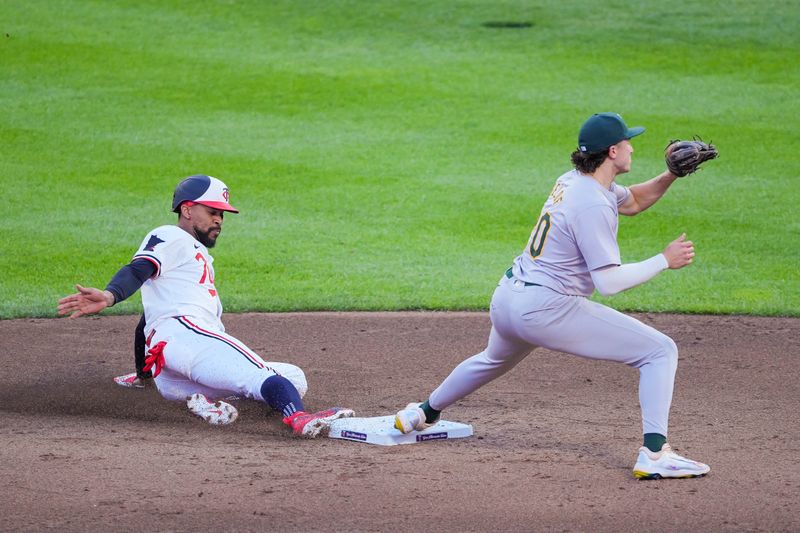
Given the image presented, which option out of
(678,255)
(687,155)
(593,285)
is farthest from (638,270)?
(687,155)

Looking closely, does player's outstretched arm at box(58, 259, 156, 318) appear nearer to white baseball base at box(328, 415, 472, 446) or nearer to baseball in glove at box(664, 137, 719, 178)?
white baseball base at box(328, 415, 472, 446)

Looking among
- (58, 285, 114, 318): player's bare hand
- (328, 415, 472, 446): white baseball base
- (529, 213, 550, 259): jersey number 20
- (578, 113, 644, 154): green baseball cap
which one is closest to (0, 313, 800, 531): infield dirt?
(328, 415, 472, 446): white baseball base

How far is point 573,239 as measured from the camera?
4996 mm

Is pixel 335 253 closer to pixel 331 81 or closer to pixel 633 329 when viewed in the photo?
pixel 633 329

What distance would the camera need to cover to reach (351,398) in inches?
253

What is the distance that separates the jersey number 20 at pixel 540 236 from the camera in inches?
200

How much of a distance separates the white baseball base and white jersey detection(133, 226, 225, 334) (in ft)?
3.48

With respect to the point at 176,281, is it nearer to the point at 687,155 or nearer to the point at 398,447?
the point at 398,447

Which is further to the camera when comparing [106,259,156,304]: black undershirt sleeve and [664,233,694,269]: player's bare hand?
[106,259,156,304]: black undershirt sleeve

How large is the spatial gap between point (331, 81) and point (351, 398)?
9.67 metres

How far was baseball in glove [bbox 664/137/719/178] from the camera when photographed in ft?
18.0

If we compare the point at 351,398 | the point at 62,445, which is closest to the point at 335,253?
the point at 351,398

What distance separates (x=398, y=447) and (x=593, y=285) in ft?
4.19

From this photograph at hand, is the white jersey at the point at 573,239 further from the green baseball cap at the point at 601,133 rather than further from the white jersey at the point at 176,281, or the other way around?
the white jersey at the point at 176,281
